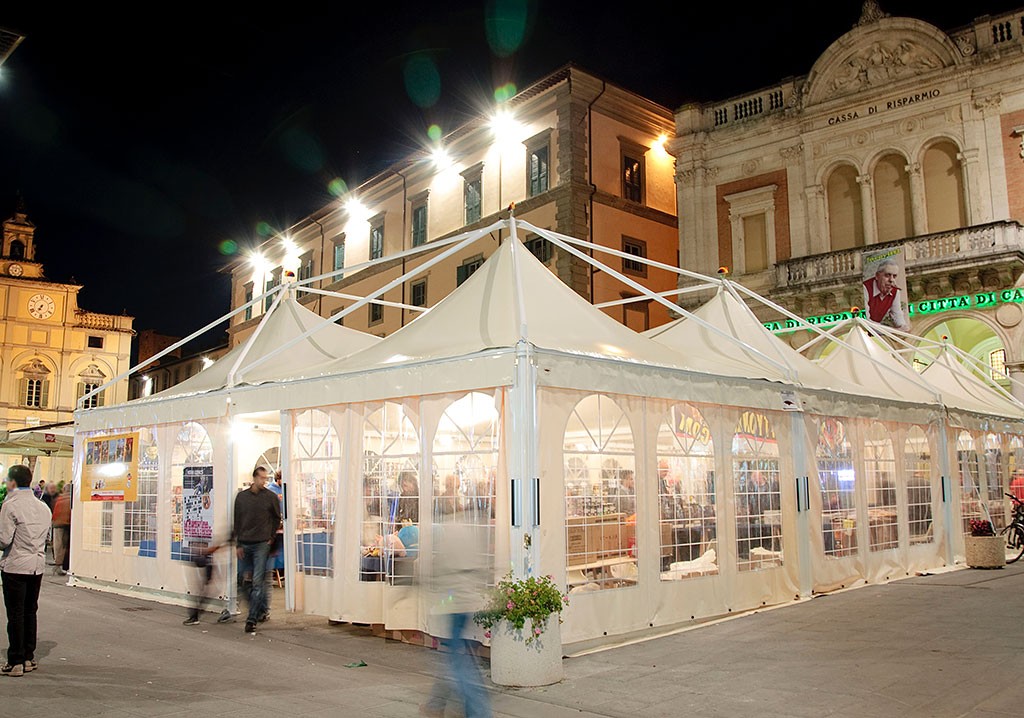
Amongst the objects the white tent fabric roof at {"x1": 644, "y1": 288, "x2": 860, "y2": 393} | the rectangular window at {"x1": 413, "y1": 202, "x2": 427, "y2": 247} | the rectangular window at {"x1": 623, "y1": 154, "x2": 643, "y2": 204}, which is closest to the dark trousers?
the white tent fabric roof at {"x1": 644, "y1": 288, "x2": 860, "y2": 393}

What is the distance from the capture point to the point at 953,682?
6.61 metres

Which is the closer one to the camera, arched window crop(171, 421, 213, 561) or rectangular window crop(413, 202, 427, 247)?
arched window crop(171, 421, 213, 561)

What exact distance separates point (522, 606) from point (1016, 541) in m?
12.6

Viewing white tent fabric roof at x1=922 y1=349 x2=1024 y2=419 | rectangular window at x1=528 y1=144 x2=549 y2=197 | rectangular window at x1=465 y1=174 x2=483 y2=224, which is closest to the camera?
white tent fabric roof at x1=922 y1=349 x2=1024 y2=419

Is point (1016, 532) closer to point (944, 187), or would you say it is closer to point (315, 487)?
point (944, 187)

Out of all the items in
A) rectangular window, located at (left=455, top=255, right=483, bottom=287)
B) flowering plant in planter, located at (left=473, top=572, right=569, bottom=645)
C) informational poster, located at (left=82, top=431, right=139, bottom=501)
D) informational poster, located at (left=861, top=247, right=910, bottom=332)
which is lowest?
flowering plant in planter, located at (left=473, top=572, right=569, bottom=645)

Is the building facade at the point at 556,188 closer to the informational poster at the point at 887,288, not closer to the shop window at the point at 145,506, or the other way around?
the informational poster at the point at 887,288

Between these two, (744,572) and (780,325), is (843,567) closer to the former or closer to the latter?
(744,572)

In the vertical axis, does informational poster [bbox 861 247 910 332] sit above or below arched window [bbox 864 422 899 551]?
above

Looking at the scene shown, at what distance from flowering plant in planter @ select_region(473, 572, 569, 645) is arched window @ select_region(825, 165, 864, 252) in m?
20.5

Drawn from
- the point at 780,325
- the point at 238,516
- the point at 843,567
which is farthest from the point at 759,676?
the point at 780,325

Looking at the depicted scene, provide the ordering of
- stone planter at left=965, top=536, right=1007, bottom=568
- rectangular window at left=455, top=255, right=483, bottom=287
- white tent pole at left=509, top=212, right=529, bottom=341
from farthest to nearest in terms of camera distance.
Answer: rectangular window at left=455, top=255, right=483, bottom=287
stone planter at left=965, top=536, right=1007, bottom=568
white tent pole at left=509, top=212, right=529, bottom=341

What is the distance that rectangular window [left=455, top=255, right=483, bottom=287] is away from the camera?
106ft

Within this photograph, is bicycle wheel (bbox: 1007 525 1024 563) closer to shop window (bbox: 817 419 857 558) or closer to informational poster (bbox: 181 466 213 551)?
shop window (bbox: 817 419 857 558)
